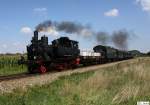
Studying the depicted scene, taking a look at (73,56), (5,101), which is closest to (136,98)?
(5,101)

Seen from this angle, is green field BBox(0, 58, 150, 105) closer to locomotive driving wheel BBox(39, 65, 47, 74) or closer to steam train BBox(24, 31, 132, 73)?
locomotive driving wheel BBox(39, 65, 47, 74)

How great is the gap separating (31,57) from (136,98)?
19.5 meters

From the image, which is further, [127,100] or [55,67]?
[55,67]

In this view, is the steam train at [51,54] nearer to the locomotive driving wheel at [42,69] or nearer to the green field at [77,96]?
the locomotive driving wheel at [42,69]

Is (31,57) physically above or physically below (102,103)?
above

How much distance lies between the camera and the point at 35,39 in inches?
1289

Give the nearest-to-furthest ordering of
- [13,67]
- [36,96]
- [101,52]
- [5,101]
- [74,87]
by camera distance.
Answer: [5,101] → [36,96] → [74,87] → [13,67] → [101,52]

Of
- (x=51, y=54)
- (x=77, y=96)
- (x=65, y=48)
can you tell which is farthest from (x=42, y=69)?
(x=77, y=96)

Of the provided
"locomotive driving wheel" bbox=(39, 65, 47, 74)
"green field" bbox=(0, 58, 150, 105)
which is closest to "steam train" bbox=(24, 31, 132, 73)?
"locomotive driving wheel" bbox=(39, 65, 47, 74)

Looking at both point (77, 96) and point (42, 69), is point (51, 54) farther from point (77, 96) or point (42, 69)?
point (77, 96)

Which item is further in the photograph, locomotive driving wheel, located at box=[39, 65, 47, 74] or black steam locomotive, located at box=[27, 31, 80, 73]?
black steam locomotive, located at box=[27, 31, 80, 73]

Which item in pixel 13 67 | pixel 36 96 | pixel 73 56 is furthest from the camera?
pixel 13 67

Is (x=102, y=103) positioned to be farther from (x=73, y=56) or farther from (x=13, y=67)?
(x=13, y=67)

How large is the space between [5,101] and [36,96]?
5.03 feet
